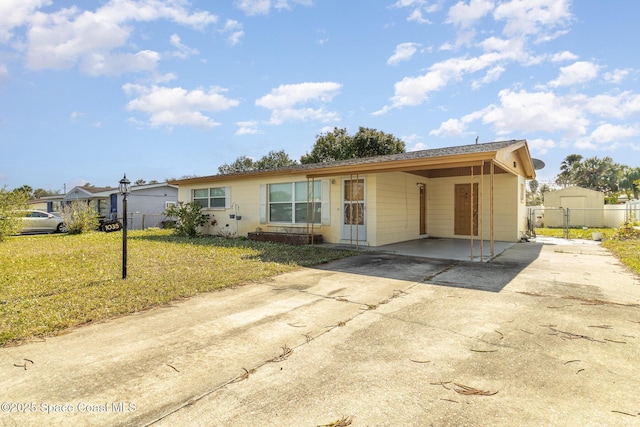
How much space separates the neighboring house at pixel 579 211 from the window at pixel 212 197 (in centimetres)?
1843

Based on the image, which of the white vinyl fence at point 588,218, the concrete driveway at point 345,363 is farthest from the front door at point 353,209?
the white vinyl fence at point 588,218

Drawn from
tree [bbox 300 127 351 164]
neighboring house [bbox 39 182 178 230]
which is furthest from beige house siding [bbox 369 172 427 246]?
neighboring house [bbox 39 182 178 230]

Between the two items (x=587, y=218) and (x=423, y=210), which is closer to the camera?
(x=423, y=210)

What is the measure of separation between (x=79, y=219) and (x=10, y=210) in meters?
2.74

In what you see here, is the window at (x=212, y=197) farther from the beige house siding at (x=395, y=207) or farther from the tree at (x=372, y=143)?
the tree at (x=372, y=143)

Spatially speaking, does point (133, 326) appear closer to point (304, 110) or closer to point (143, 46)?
point (143, 46)

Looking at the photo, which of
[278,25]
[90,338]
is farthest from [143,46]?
[90,338]

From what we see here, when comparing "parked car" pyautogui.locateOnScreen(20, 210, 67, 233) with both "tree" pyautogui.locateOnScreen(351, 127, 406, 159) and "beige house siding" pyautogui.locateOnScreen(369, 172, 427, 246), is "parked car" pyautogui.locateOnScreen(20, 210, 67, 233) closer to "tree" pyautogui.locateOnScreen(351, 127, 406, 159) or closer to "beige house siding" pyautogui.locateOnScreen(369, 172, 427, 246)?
"beige house siding" pyautogui.locateOnScreen(369, 172, 427, 246)

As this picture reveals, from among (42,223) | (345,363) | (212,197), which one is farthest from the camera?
(42,223)

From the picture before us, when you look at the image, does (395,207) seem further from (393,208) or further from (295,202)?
(295,202)

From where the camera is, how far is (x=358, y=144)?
25.6 meters

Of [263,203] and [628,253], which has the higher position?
[263,203]

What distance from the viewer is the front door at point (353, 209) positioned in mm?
10039

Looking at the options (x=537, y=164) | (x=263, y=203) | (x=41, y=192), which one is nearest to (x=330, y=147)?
(x=263, y=203)
